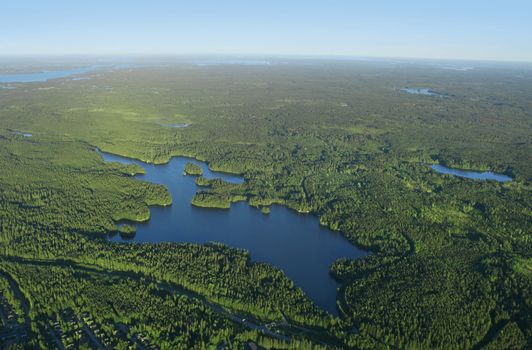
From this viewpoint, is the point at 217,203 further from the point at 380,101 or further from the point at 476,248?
the point at 380,101

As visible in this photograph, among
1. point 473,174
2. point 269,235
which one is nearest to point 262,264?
point 269,235

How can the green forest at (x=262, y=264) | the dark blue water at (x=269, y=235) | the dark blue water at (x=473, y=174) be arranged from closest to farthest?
the green forest at (x=262, y=264), the dark blue water at (x=269, y=235), the dark blue water at (x=473, y=174)

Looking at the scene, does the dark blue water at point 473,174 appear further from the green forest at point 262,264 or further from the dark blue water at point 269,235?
the dark blue water at point 269,235

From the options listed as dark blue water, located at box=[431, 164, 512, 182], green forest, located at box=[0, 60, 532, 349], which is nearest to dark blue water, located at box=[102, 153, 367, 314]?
green forest, located at box=[0, 60, 532, 349]

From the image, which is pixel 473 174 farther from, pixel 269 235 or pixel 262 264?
pixel 262 264

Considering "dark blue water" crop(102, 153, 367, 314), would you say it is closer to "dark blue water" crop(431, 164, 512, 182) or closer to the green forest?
the green forest

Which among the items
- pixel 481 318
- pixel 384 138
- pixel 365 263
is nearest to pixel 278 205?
pixel 365 263

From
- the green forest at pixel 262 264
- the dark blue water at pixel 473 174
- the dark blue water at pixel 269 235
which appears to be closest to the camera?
the green forest at pixel 262 264

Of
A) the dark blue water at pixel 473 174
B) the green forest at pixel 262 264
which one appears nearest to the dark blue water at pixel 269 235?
the green forest at pixel 262 264
